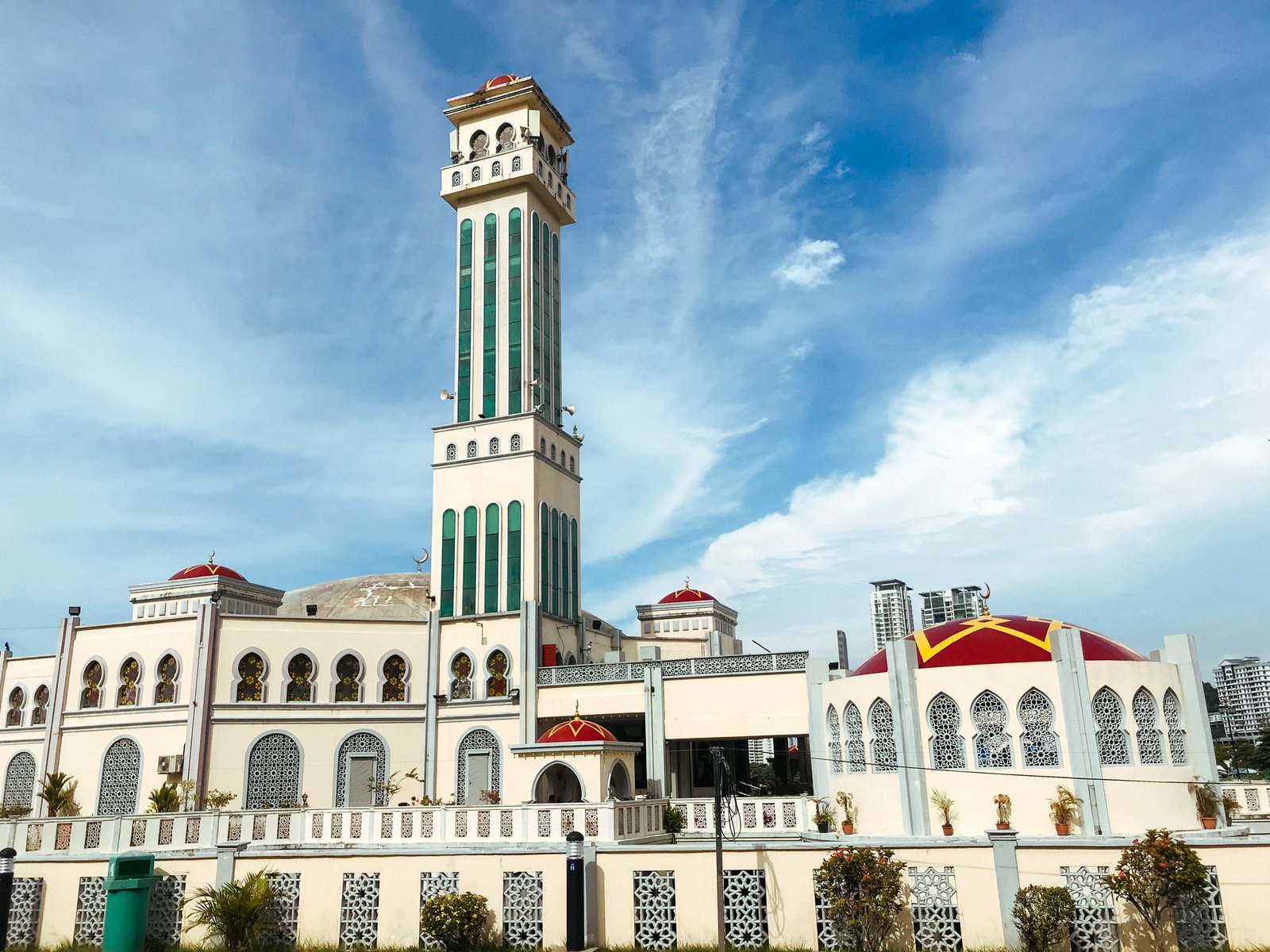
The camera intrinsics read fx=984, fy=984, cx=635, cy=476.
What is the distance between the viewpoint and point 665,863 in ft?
52.9

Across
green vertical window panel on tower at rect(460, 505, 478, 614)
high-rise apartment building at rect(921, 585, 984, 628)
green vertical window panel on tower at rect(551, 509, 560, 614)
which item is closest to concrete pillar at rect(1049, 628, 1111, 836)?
green vertical window panel on tower at rect(551, 509, 560, 614)

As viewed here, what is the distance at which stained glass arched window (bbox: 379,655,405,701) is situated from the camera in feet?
105

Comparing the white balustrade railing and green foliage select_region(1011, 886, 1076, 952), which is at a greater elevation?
the white balustrade railing

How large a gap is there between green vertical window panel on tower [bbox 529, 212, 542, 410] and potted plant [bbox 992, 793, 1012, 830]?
72.7 feet

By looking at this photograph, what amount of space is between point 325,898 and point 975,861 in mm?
10896

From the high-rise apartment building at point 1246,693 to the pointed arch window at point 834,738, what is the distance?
476 feet

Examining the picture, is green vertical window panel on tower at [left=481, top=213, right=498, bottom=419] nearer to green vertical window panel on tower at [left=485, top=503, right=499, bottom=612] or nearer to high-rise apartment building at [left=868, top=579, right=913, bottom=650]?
green vertical window panel on tower at [left=485, top=503, right=499, bottom=612]

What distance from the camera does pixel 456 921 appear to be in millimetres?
16031

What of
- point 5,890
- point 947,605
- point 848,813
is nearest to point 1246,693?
point 947,605

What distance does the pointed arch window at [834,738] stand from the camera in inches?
912

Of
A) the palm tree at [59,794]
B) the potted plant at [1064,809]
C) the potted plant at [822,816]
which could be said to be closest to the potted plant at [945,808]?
the potted plant at [1064,809]

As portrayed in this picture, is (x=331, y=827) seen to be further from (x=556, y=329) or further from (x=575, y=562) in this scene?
(x=556, y=329)

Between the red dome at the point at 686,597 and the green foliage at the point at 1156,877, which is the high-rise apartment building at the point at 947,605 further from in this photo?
the green foliage at the point at 1156,877

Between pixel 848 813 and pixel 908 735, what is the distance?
99.4 inches
